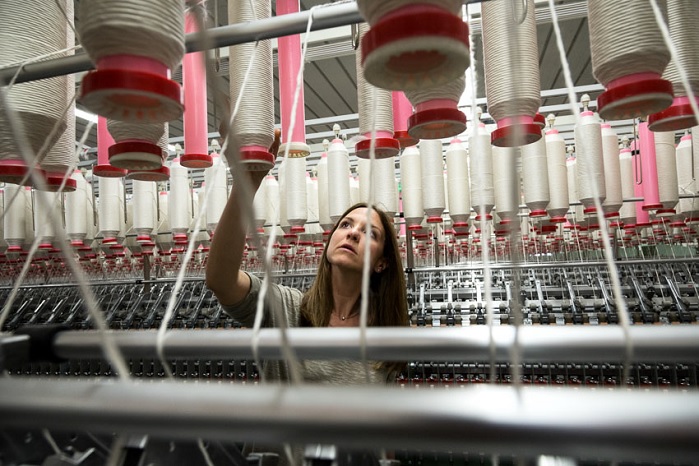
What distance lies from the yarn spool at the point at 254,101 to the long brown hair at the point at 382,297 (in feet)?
1.75

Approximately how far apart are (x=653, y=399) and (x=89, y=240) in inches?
115

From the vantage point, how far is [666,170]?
7.01ft

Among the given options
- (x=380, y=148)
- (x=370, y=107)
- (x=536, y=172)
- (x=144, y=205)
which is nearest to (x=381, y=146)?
(x=380, y=148)

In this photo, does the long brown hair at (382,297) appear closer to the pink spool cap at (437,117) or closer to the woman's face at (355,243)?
the woman's face at (355,243)

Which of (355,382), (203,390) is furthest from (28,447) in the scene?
(355,382)

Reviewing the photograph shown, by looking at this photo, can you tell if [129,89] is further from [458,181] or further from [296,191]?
[458,181]

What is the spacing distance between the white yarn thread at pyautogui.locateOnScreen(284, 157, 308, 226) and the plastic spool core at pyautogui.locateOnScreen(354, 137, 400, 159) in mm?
1149

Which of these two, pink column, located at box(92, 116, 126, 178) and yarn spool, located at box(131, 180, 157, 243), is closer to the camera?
pink column, located at box(92, 116, 126, 178)

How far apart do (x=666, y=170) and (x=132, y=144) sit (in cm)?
237

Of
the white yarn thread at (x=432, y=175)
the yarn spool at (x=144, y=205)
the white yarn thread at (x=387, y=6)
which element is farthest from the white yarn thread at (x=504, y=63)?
the yarn spool at (x=144, y=205)

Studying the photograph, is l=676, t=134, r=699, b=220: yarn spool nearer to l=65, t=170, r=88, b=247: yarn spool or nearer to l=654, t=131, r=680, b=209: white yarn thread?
l=654, t=131, r=680, b=209: white yarn thread

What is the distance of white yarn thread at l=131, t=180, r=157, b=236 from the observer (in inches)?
86.8

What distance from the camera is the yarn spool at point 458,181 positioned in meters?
2.09

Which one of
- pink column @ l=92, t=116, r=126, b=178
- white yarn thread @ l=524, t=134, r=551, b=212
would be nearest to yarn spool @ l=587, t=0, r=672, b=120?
pink column @ l=92, t=116, r=126, b=178
